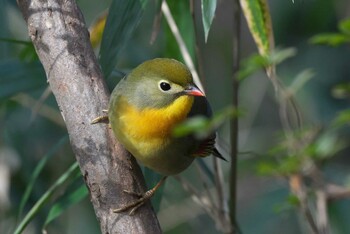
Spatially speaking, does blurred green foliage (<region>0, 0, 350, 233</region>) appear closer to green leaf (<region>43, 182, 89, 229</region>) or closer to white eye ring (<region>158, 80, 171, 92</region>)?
green leaf (<region>43, 182, 89, 229</region>)

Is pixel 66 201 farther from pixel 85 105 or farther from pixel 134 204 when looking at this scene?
pixel 134 204

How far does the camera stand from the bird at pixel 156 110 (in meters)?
3.43

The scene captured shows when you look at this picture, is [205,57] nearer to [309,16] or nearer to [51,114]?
[309,16]

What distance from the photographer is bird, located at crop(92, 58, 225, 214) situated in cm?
343

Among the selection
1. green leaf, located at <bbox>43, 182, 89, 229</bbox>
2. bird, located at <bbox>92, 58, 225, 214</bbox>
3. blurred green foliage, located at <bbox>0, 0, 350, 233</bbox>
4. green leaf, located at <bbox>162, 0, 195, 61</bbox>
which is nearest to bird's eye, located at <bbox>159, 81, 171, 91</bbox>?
bird, located at <bbox>92, 58, 225, 214</bbox>

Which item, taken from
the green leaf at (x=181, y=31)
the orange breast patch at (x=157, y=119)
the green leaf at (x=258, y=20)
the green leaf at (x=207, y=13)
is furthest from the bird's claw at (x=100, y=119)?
the green leaf at (x=181, y=31)

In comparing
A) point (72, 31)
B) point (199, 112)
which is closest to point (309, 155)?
point (199, 112)

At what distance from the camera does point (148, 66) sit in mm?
3543

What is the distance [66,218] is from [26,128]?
1021mm

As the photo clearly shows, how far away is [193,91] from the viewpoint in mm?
3420

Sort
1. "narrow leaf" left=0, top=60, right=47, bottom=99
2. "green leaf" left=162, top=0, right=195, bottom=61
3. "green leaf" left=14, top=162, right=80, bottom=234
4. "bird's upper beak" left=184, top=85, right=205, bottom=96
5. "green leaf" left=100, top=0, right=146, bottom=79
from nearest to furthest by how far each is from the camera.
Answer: "bird's upper beak" left=184, top=85, right=205, bottom=96
"green leaf" left=100, top=0, right=146, bottom=79
"green leaf" left=14, top=162, right=80, bottom=234
"narrow leaf" left=0, top=60, right=47, bottom=99
"green leaf" left=162, top=0, right=195, bottom=61

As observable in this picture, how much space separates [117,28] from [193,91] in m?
0.44

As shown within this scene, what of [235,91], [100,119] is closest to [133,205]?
[100,119]

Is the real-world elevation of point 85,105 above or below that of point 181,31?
above
